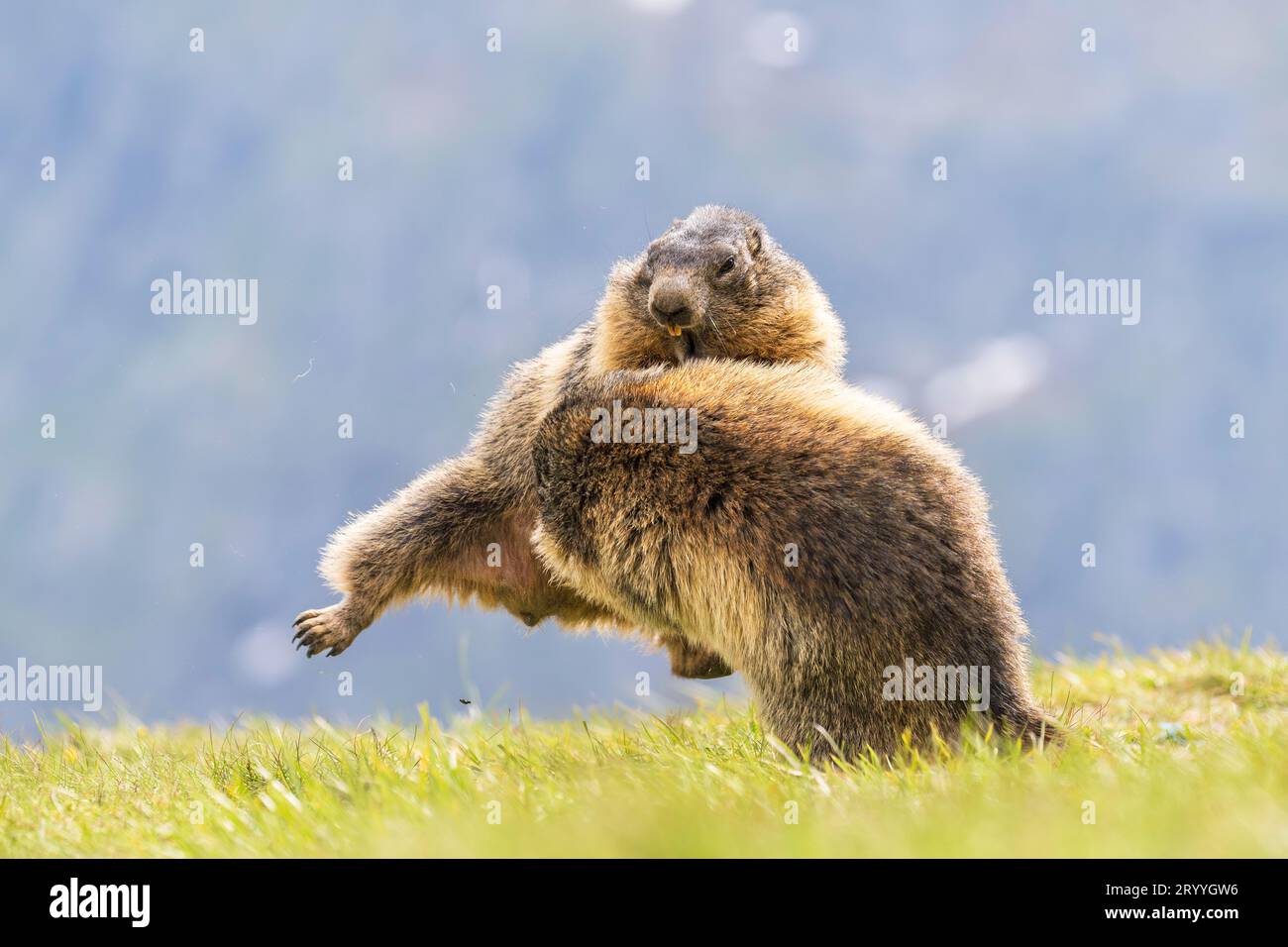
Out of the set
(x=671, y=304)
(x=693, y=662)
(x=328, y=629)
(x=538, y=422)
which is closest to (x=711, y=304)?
(x=671, y=304)

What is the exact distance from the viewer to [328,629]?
293 inches

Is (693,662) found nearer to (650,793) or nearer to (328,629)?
(328,629)

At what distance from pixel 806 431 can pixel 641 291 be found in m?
1.71

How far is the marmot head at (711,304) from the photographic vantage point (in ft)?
22.3

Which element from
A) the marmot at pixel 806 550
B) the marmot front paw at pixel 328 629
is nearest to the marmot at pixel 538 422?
the marmot front paw at pixel 328 629

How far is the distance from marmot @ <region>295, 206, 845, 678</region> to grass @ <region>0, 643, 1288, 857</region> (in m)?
0.77

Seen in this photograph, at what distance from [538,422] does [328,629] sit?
1869 millimetres

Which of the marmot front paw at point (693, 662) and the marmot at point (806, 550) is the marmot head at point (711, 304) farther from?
the marmot front paw at point (693, 662)

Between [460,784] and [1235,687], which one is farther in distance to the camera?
[1235,687]
